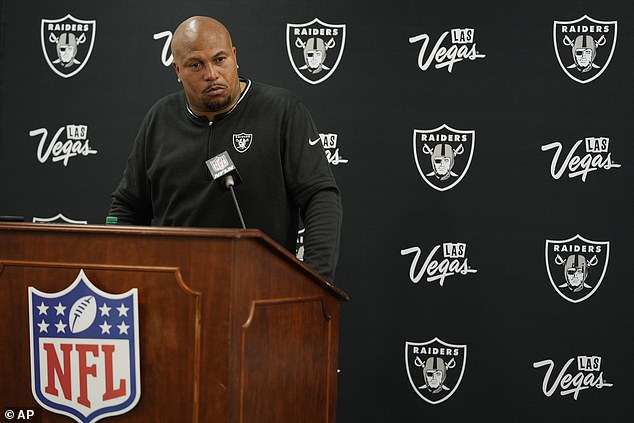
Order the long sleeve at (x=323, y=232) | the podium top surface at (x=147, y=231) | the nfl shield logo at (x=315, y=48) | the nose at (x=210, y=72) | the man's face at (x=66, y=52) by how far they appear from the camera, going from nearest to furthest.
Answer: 1. the podium top surface at (x=147, y=231)
2. the long sleeve at (x=323, y=232)
3. the nose at (x=210, y=72)
4. the nfl shield logo at (x=315, y=48)
5. the man's face at (x=66, y=52)

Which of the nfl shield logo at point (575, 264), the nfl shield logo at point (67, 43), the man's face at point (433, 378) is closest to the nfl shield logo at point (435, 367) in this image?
the man's face at point (433, 378)

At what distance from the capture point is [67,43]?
3.53 metres

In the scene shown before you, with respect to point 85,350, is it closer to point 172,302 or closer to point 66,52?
point 172,302

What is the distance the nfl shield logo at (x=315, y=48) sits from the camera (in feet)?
11.3

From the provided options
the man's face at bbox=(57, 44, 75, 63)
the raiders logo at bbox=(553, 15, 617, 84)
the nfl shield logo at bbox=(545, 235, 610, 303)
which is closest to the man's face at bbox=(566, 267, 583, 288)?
the nfl shield logo at bbox=(545, 235, 610, 303)

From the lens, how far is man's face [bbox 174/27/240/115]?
A: 2.46m

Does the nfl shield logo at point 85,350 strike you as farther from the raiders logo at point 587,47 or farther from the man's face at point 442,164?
the raiders logo at point 587,47

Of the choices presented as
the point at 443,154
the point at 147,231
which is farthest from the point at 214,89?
the point at 443,154

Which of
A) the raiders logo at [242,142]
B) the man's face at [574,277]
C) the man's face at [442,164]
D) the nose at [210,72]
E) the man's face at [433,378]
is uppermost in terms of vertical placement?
the nose at [210,72]

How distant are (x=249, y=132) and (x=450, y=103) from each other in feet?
Answer: 3.74

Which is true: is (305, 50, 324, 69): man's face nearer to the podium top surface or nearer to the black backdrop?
the black backdrop

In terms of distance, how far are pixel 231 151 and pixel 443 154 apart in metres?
1.15

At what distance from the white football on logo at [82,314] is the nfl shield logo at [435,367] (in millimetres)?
1897

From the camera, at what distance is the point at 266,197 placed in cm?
254
